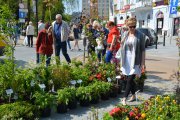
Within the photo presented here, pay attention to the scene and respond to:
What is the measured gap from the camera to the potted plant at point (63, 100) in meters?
6.19

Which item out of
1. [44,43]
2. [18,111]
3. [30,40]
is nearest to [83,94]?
[18,111]

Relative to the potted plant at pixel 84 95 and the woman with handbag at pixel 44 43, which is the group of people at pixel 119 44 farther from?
the potted plant at pixel 84 95

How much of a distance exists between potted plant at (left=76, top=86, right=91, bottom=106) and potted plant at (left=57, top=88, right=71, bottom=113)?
29 cm

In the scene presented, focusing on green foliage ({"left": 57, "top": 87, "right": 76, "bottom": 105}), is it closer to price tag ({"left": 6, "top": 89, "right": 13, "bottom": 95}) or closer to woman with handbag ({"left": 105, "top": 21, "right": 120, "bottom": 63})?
price tag ({"left": 6, "top": 89, "right": 13, "bottom": 95})

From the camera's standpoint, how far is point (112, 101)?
726cm

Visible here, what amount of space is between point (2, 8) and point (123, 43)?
8.29 feet

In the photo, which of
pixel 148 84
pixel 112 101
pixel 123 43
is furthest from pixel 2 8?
pixel 148 84

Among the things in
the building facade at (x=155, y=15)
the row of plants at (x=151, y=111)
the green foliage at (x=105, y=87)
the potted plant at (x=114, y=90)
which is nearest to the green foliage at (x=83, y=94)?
the green foliage at (x=105, y=87)

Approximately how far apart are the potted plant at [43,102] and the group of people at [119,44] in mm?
1466

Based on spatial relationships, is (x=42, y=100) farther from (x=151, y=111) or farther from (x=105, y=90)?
(x=151, y=111)

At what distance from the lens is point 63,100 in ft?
20.4

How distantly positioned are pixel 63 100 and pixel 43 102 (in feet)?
1.48

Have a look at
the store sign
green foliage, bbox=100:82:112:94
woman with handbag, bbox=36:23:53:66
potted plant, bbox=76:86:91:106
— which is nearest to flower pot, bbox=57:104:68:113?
potted plant, bbox=76:86:91:106

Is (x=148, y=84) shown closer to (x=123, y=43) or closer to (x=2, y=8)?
(x=123, y=43)
